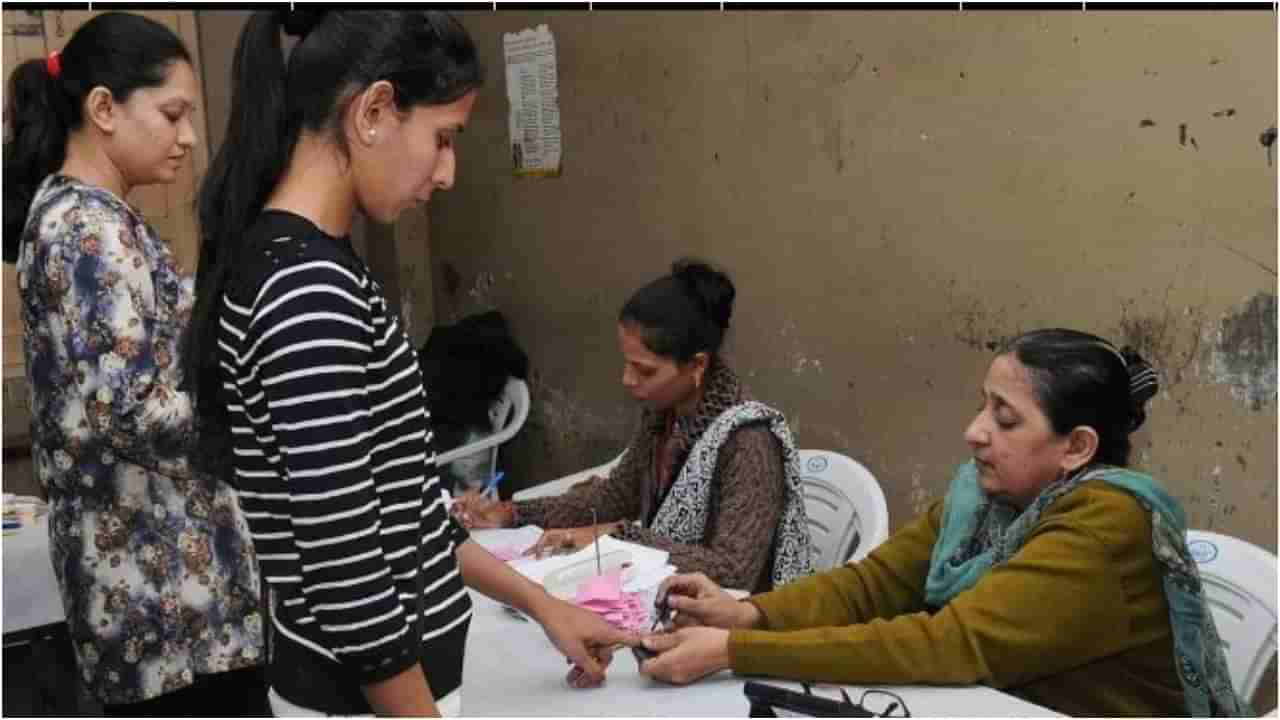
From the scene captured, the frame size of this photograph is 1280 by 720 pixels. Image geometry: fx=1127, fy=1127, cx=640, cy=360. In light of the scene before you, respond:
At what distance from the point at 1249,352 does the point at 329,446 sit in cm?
173

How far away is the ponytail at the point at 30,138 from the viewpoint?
71.9 inches

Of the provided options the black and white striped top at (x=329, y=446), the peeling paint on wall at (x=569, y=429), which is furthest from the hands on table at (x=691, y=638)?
the peeling paint on wall at (x=569, y=429)

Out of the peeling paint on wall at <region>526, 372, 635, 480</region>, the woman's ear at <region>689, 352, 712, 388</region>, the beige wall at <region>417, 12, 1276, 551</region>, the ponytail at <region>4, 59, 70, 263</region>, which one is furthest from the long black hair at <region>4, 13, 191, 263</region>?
the peeling paint on wall at <region>526, 372, 635, 480</region>

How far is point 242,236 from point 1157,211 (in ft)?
5.61

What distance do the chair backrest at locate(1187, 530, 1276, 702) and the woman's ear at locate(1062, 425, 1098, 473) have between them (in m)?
0.27

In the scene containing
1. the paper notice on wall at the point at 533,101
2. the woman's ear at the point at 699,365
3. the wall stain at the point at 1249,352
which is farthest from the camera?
the paper notice on wall at the point at 533,101

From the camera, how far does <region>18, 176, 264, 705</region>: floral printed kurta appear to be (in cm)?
162

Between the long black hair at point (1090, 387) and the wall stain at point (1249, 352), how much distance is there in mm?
512

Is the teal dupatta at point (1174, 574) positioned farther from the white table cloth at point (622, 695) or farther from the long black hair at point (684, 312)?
the long black hair at point (684, 312)

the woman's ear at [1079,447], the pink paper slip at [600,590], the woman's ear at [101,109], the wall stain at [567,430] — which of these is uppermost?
the woman's ear at [101,109]

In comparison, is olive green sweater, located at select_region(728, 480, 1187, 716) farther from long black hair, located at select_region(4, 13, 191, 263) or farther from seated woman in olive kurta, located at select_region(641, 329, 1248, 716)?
long black hair, located at select_region(4, 13, 191, 263)

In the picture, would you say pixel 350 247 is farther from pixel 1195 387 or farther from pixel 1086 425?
pixel 1195 387

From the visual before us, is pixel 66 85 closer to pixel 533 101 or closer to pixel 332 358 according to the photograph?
pixel 332 358

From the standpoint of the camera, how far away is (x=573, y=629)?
1.44m
